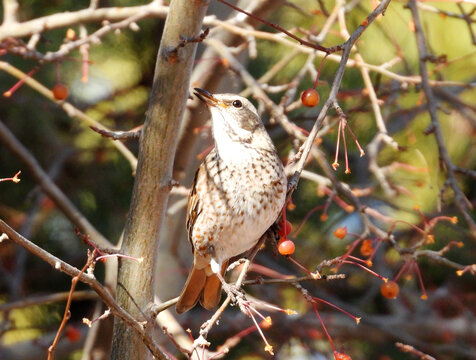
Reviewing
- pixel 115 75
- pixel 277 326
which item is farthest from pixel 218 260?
pixel 115 75

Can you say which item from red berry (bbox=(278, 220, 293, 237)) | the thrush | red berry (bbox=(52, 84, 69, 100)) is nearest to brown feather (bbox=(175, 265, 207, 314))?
the thrush

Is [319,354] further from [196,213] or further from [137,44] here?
[137,44]

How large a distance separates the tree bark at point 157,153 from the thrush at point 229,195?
1.46 feet

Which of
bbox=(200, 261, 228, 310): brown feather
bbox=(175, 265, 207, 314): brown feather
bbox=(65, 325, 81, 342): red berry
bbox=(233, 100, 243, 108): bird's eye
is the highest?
bbox=(233, 100, 243, 108): bird's eye

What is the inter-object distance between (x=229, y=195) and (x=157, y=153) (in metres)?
0.51

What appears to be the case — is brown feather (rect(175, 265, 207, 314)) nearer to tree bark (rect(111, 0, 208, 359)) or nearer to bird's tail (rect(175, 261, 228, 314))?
bird's tail (rect(175, 261, 228, 314))

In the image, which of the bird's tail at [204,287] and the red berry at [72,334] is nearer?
the bird's tail at [204,287]

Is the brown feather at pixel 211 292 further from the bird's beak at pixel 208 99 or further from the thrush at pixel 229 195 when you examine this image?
the bird's beak at pixel 208 99

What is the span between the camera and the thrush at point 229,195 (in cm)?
269

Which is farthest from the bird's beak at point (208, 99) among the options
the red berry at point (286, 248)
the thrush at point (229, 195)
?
the red berry at point (286, 248)

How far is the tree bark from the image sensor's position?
2287 millimetres

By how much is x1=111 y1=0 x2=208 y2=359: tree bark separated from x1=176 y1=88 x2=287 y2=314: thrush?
0.45 metres

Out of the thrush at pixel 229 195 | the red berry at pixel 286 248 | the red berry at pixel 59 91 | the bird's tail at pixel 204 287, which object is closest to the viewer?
the red berry at pixel 286 248

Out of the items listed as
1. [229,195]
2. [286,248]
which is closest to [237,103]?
[229,195]
